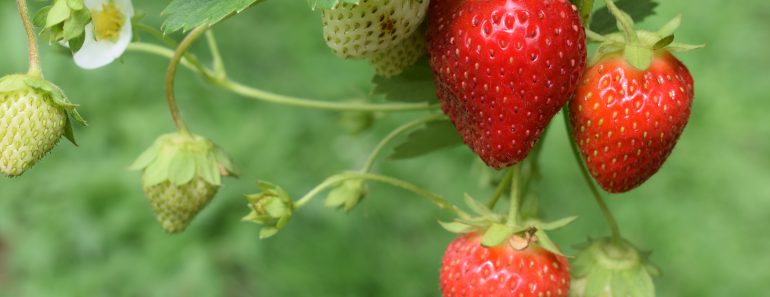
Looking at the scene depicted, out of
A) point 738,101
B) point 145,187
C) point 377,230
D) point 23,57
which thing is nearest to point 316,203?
point 377,230

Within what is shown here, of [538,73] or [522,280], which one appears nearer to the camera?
[538,73]

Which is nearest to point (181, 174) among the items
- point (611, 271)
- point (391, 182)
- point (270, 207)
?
point (270, 207)

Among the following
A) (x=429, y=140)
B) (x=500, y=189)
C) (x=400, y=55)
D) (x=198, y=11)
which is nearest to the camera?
(x=198, y=11)

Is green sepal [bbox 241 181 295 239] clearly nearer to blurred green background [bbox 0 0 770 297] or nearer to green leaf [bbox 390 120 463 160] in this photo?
green leaf [bbox 390 120 463 160]

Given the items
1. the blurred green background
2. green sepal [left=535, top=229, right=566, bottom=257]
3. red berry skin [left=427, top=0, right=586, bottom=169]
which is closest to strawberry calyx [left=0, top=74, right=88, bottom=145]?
red berry skin [left=427, top=0, right=586, bottom=169]

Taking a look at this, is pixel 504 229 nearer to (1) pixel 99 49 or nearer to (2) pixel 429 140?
(2) pixel 429 140

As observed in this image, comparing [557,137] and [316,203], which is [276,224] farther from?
[557,137]
